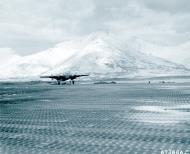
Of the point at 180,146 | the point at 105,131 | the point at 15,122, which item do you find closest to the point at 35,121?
the point at 15,122

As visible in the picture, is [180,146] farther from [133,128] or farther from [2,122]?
[2,122]

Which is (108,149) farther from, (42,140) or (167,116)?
(167,116)

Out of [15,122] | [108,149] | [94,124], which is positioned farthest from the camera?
[15,122]

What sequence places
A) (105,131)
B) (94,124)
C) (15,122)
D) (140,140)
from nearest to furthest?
(140,140) → (105,131) → (94,124) → (15,122)

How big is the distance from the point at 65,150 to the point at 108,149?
1783 mm

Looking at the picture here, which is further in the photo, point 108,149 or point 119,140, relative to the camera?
point 119,140

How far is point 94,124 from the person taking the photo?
74.2ft

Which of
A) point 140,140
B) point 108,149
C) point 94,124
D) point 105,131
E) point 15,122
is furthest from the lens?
point 15,122

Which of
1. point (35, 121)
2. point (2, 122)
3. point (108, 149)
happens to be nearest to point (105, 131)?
point (108, 149)

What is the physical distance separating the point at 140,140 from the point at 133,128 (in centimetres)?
395

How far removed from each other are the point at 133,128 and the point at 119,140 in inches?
155

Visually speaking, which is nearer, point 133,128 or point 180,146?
point 180,146

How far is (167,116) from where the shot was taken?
25.8 meters

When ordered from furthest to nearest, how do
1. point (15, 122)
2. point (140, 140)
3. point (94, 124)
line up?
point (15, 122), point (94, 124), point (140, 140)
